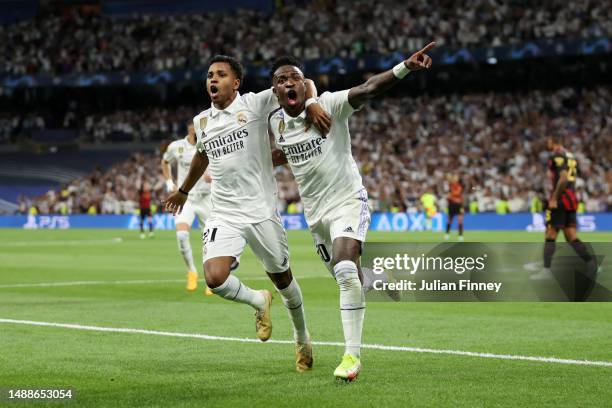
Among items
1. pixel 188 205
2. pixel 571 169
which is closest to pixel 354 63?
pixel 571 169

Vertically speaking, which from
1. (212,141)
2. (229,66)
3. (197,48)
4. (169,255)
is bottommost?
(169,255)

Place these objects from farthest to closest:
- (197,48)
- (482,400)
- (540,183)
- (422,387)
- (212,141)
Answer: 1. (197,48)
2. (540,183)
3. (212,141)
4. (422,387)
5. (482,400)

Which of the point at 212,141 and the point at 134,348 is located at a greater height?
the point at 212,141

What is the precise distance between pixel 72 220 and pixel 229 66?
142ft

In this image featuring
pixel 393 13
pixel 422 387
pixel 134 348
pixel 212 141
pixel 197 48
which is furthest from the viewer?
pixel 197 48

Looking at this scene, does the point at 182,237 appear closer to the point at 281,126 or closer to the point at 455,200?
the point at 281,126

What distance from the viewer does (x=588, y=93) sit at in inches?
1914

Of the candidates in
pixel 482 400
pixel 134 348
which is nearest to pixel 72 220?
pixel 134 348

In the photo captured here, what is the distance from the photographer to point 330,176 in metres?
8.17

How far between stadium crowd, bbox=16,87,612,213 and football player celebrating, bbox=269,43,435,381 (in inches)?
1235

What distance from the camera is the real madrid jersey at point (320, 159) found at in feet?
26.7

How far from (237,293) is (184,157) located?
8.37 m

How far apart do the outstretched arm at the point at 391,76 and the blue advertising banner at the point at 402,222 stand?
99.9 ft

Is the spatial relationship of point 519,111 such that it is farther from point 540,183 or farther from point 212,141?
point 212,141
